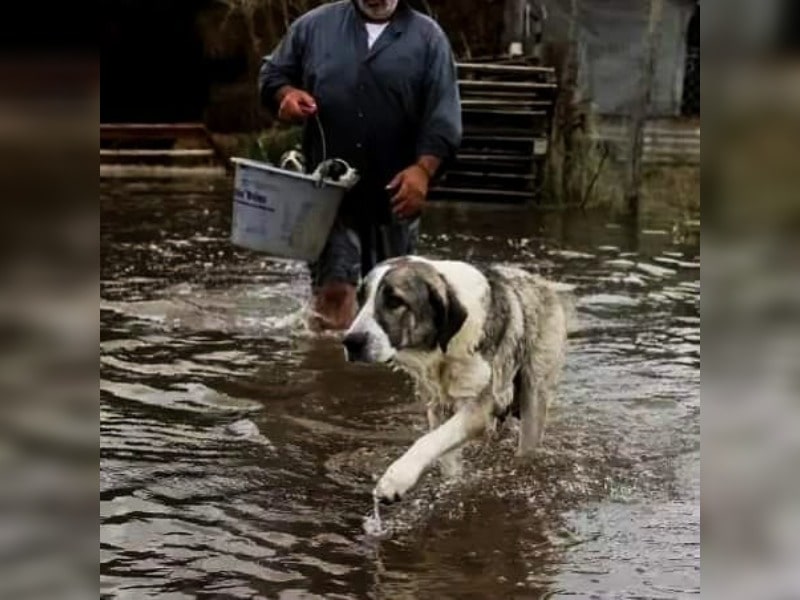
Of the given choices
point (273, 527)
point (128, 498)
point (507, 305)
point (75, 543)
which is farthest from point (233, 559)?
point (75, 543)

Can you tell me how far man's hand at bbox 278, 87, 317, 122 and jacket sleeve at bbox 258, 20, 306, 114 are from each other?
258 mm

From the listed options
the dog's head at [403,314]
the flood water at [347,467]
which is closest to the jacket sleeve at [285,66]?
the flood water at [347,467]

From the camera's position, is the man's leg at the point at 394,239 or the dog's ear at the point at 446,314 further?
the man's leg at the point at 394,239

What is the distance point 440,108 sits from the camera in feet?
21.2

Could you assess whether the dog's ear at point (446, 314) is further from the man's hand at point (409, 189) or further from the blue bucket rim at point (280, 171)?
the blue bucket rim at point (280, 171)

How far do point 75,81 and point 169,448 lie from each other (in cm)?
395

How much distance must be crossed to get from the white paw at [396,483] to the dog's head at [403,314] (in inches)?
16.6

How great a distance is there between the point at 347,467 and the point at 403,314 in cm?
93

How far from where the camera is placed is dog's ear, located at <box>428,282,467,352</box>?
15.5ft

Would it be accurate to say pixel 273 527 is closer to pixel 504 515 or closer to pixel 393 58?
pixel 504 515

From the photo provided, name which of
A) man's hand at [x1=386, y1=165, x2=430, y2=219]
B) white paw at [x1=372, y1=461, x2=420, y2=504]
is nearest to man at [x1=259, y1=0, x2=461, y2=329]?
man's hand at [x1=386, y1=165, x2=430, y2=219]

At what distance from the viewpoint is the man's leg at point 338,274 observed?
6941 millimetres

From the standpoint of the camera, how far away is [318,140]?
6.90 m

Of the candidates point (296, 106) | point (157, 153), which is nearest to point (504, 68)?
point (157, 153)
